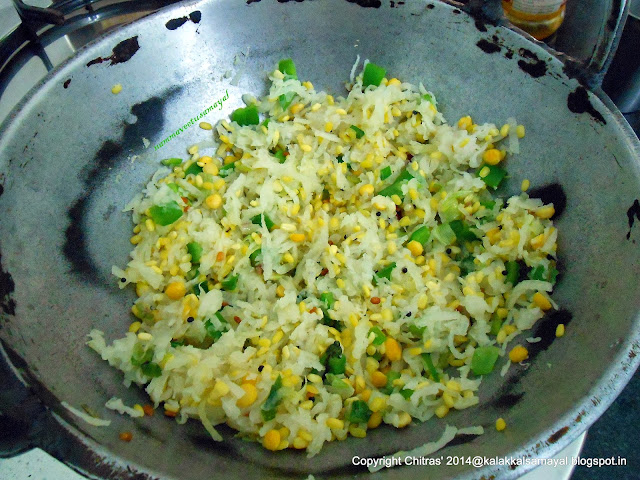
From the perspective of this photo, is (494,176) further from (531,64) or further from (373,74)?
(373,74)

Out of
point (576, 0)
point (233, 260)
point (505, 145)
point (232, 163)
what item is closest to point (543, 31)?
point (576, 0)

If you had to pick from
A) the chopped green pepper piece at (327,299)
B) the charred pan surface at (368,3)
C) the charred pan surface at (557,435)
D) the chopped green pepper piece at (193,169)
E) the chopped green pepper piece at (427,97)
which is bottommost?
the chopped green pepper piece at (327,299)

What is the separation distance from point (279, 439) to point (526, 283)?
0.93 meters

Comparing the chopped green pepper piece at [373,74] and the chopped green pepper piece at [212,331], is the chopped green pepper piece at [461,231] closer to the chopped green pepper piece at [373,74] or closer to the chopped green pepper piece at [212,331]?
the chopped green pepper piece at [373,74]

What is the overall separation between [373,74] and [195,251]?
3.49 feet

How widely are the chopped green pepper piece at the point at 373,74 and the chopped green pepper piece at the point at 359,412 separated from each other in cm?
134

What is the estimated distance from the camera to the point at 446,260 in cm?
185

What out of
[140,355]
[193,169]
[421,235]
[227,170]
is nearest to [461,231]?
[421,235]

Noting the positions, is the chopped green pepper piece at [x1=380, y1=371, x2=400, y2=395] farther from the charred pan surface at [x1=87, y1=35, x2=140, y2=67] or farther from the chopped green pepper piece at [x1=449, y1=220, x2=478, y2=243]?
the charred pan surface at [x1=87, y1=35, x2=140, y2=67]

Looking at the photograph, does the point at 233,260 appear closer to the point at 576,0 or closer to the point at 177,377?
the point at 177,377

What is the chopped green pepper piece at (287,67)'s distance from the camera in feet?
7.06

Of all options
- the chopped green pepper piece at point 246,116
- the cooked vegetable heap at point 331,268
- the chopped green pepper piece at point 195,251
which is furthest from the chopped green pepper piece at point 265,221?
the chopped green pepper piece at point 246,116

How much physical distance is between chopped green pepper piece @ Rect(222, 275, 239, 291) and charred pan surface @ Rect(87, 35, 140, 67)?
37.3 inches

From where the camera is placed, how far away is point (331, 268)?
5.83ft
